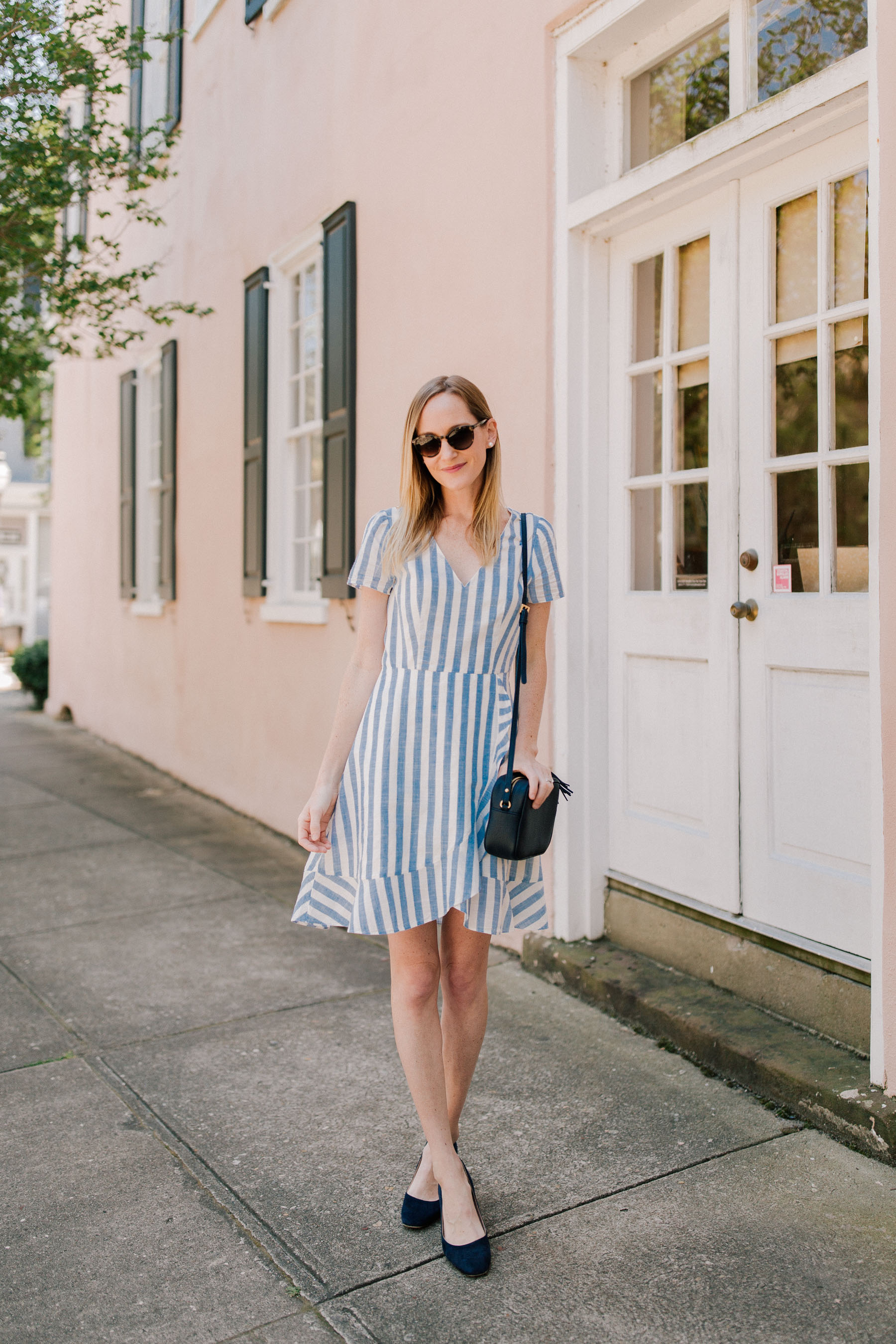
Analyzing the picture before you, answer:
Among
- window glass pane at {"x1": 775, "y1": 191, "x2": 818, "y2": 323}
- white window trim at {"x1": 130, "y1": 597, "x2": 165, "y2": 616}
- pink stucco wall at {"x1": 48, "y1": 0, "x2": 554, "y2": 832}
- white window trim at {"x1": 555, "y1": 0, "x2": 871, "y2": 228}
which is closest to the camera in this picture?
white window trim at {"x1": 555, "y1": 0, "x2": 871, "y2": 228}

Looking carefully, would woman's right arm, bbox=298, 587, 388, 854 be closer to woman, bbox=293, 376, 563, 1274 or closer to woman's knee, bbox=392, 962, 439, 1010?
woman, bbox=293, 376, 563, 1274

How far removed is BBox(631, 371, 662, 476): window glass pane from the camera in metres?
3.91

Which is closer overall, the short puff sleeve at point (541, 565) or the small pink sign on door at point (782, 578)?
the short puff sleeve at point (541, 565)

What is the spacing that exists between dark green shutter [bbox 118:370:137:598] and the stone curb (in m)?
6.21

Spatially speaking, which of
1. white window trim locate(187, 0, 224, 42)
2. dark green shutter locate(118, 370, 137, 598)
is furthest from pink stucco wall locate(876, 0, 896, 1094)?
dark green shutter locate(118, 370, 137, 598)

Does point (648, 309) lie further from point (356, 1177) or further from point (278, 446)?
point (278, 446)

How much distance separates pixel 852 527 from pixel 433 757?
60.6 inches

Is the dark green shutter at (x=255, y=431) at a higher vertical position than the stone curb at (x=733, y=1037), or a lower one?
higher

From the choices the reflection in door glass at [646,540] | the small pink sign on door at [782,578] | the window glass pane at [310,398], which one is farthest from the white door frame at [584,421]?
the window glass pane at [310,398]

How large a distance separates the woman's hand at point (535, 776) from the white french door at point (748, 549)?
1185 mm

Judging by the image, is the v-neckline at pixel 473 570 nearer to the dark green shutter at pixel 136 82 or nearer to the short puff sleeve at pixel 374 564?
the short puff sleeve at pixel 374 564

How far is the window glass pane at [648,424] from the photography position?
3.91 meters

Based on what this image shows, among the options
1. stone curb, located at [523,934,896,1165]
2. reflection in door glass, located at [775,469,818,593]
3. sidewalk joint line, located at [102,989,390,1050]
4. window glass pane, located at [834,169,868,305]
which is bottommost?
sidewalk joint line, located at [102,989,390,1050]

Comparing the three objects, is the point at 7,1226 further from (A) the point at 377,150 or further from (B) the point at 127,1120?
(A) the point at 377,150
